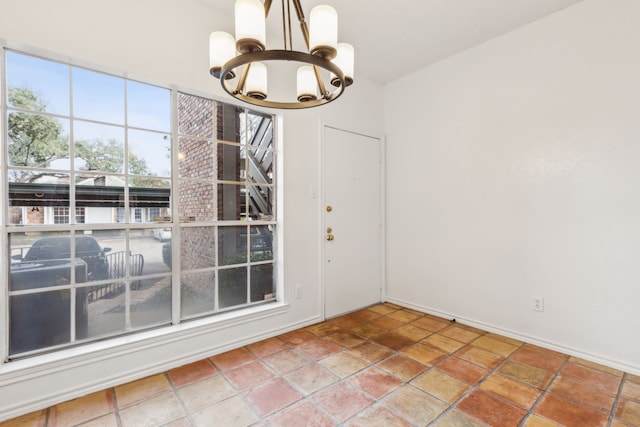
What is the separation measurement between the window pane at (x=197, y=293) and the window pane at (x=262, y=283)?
40 cm

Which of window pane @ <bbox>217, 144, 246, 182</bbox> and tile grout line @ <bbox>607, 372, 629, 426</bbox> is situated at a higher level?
window pane @ <bbox>217, 144, 246, 182</bbox>

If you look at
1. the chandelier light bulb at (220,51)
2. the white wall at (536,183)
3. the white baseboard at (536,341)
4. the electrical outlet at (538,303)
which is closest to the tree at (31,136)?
the chandelier light bulb at (220,51)

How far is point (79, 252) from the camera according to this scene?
208 centimetres

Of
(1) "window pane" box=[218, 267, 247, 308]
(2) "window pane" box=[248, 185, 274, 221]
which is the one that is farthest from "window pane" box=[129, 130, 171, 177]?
(1) "window pane" box=[218, 267, 247, 308]

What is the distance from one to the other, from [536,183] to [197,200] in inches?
117

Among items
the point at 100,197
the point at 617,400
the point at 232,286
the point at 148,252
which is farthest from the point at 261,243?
the point at 617,400

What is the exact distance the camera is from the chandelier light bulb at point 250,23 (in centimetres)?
123

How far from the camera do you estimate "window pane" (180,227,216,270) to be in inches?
98.0

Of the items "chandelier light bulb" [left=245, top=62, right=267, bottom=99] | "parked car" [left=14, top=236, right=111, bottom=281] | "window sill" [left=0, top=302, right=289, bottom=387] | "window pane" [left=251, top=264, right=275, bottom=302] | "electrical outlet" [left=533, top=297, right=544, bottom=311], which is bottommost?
"window sill" [left=0, top=302, right=289, bottom=387]

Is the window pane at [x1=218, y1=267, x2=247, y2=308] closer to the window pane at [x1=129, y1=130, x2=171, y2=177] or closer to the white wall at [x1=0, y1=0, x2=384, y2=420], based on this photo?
the white wall at [x1=0, y1=0, x2=384, y2=420]

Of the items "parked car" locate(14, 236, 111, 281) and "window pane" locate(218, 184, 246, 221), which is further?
"window pane" locate(218, 184, 246, 221)

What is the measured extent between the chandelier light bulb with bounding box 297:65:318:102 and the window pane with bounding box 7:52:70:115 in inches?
63.1

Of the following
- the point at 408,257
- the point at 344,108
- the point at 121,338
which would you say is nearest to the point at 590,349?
the point at 408,257

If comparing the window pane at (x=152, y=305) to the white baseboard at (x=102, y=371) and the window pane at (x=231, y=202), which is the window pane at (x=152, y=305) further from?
the window pane at (x=231, y=202)
